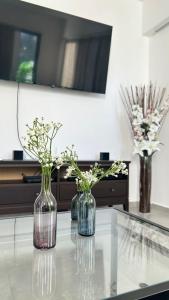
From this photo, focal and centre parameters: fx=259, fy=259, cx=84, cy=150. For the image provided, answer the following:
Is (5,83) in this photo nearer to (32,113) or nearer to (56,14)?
(32,113)

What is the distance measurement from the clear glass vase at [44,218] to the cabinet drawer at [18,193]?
51.9 inches

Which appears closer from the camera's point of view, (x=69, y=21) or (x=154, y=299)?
(x=154, y=299)

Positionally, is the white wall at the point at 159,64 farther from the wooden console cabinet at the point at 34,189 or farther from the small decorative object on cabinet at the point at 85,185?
the small decorative object on cabinet at the point at 85,185

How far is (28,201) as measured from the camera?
7.48ft

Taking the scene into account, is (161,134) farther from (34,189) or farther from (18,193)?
(18,193)

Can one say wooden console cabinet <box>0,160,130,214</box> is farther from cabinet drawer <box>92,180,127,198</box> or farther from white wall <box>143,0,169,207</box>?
white wall <box>143,0,169,207</box>

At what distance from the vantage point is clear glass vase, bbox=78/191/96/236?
107 centimetres

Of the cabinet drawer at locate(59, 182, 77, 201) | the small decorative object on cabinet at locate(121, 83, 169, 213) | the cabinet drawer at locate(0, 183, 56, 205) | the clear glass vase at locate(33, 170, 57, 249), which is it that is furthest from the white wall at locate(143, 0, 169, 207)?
the clear glass vase at locate(33, 170, 57, 249)

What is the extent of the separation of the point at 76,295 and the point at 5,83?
2.27 meters

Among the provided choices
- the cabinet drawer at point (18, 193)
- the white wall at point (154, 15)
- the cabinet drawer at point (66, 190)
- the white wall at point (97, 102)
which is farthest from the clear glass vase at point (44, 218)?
the white wall at point (154, 15)

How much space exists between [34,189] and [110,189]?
2.56 feet

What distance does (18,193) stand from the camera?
7.33ft

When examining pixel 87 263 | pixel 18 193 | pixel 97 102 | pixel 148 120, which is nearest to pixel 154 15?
pixel 97 102

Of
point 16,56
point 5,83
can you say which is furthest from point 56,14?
point 5,83
